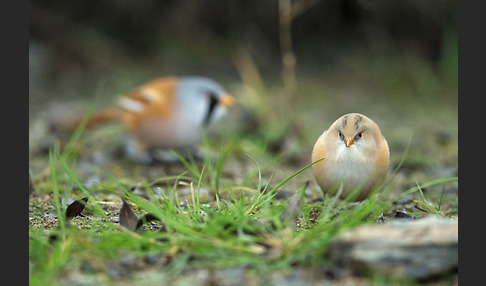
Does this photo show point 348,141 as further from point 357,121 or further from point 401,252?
point 401,252

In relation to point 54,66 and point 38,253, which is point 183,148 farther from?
point 54,66

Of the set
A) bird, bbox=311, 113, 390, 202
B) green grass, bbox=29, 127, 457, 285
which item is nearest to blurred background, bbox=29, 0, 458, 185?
bird, bbox=311, 113, 390, 202

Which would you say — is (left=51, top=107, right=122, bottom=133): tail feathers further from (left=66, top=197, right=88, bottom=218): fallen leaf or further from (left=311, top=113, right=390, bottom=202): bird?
(left=311, top=113, right=390, bottom=202): bird

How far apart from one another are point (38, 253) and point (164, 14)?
4.30 metres

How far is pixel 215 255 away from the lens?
201 centimetres

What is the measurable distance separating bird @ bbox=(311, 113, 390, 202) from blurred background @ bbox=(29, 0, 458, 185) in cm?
275

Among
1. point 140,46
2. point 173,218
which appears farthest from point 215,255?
point 140,46

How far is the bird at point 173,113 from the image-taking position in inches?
153

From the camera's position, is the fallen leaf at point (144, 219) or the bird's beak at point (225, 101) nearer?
the fallen leaf at point (144, 219)

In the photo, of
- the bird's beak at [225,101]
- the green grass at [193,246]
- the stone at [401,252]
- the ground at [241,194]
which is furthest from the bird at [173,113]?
the stone at [401,252]

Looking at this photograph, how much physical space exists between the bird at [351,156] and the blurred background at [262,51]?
2.75 metres

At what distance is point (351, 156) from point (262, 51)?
3896 mm

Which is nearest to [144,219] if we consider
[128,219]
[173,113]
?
[128,219]

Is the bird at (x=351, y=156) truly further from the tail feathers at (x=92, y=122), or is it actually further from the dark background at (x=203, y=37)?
the dark background at (x=203, y=37)
